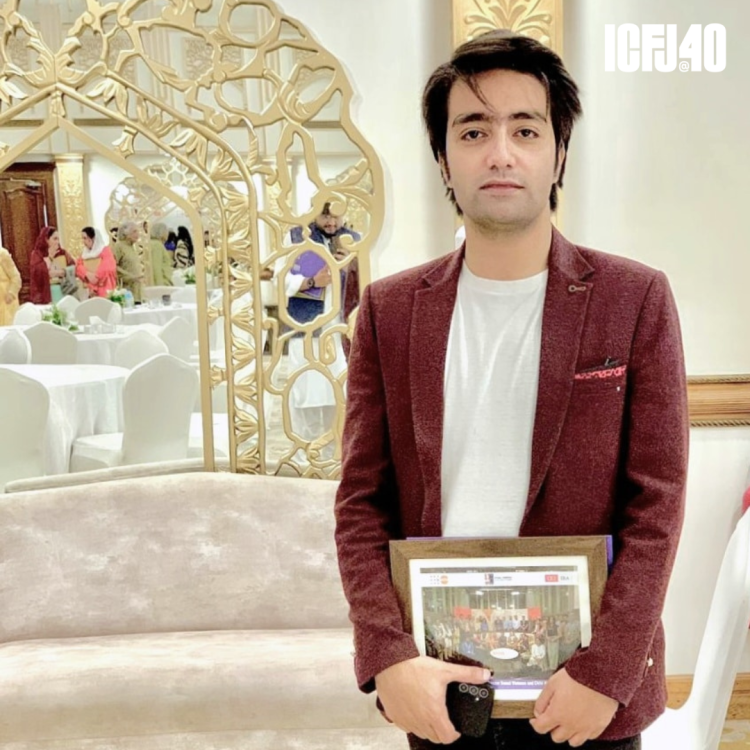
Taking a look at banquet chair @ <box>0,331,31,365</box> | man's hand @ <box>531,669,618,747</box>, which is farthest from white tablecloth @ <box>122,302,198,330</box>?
man's hand @ <box>531,669,618,747</box>

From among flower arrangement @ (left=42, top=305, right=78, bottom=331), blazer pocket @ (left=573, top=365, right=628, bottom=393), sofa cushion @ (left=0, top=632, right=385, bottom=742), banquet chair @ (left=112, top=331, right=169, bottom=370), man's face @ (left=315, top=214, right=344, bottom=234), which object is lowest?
sofa cushion @ (left=0, top=632, right=385, bottom=742)

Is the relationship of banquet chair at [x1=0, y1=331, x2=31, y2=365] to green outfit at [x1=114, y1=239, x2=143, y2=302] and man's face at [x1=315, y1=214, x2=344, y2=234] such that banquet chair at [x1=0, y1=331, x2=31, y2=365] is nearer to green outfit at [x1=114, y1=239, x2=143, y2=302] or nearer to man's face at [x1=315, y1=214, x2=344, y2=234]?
green outfit at [x1=114, y1=239, x2=143, y2=302]

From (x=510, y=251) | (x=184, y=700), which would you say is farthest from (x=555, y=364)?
(x=184, y=700)

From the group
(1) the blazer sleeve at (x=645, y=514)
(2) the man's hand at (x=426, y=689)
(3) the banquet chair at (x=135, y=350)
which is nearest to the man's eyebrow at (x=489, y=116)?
(1) the blazer sleeve at (x=645, y=514)

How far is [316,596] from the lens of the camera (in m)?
2.48

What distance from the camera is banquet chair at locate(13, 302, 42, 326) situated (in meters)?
2.75

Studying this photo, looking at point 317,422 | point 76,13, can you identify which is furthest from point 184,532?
point 76,13

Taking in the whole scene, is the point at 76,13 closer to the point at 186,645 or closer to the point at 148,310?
the point at 148,310

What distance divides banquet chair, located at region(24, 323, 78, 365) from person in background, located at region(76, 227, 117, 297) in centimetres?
17

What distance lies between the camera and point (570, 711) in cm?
103

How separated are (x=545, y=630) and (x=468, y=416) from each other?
0.93ft

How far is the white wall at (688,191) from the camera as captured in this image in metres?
2.46

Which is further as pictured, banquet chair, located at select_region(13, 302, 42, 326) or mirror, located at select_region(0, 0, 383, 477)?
banquet chair, located at select_region(13, 302, 42, 326)

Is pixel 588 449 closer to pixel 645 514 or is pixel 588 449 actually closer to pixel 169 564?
pixel 645 514
